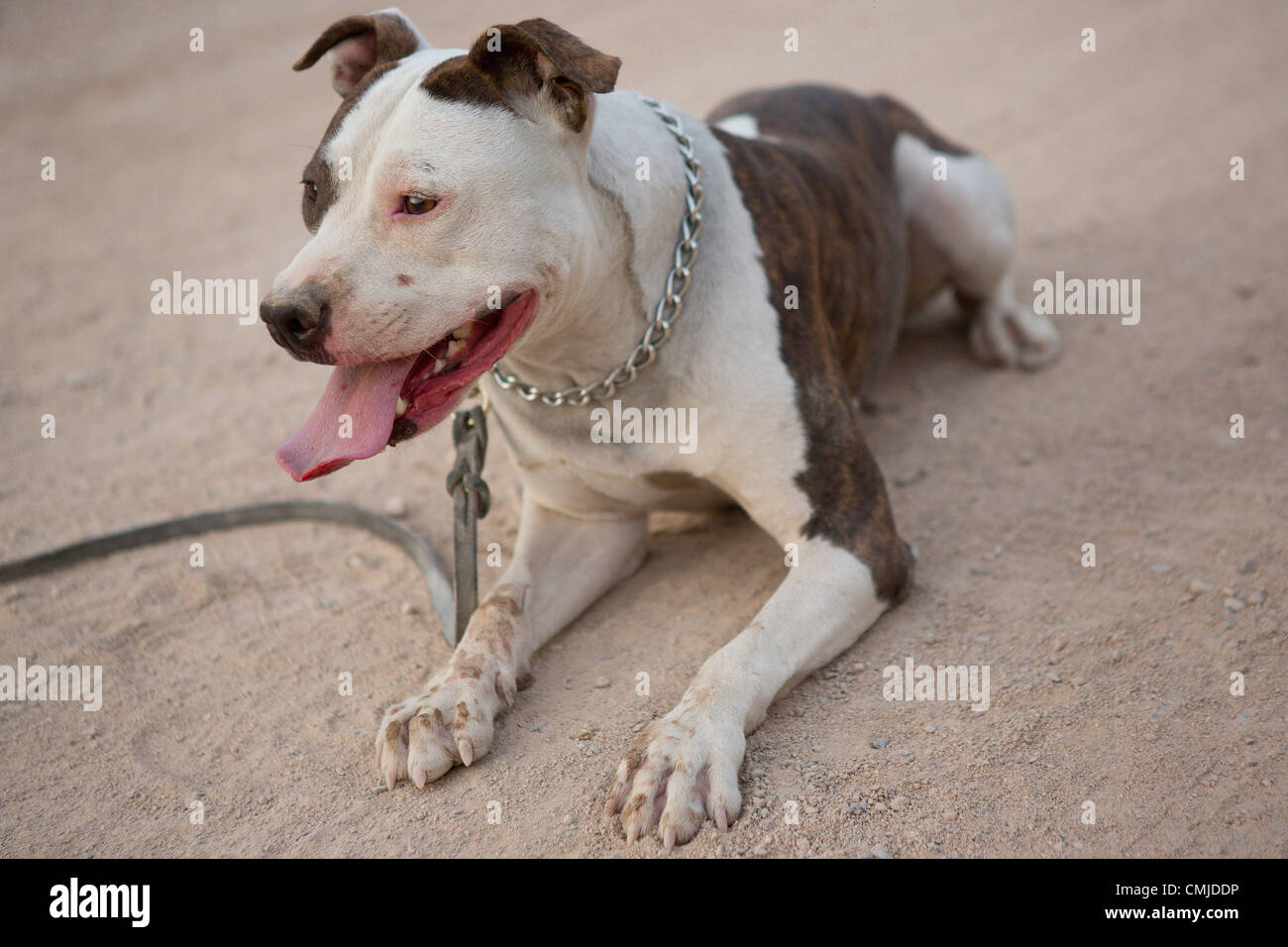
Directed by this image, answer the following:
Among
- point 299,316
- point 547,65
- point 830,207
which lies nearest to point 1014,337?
point 830,207

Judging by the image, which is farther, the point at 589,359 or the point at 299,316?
the point at 589,359

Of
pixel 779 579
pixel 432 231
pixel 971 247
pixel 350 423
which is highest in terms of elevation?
pixel 432 231

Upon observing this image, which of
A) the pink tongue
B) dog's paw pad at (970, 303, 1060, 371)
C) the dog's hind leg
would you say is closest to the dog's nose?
the pink tongue

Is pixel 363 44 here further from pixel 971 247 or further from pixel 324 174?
pixel 971 247

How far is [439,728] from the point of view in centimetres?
243

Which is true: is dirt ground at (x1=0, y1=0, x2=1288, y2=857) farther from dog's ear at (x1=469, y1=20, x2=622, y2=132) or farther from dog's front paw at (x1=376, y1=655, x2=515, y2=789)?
dog's ear at (x1=469, y1=20, x2=622, y2=132)

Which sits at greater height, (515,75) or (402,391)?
(515,75)

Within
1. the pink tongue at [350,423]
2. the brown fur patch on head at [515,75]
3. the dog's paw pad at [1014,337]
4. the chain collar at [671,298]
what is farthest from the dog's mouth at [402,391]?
the dog's paw pad at [1014,337]

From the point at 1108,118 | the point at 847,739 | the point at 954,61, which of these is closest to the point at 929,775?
the point at 847,739

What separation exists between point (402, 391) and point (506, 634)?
720 millimetres

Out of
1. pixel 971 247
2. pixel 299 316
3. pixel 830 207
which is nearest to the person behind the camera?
pixel 299 316

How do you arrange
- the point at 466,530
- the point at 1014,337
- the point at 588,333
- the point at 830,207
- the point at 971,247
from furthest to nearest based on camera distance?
the point at 1014,337
the point at 971,247
the point at 830,207
the point at 466,530
the point at 588,333

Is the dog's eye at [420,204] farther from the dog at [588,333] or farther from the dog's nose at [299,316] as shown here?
the dog's nose at [299,316]

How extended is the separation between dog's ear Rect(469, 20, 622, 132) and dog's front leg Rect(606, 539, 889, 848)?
3.81 ft
